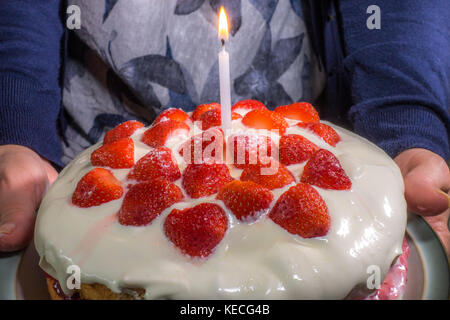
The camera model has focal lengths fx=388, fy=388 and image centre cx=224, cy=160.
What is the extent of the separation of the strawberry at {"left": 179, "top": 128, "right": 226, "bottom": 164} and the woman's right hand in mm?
430

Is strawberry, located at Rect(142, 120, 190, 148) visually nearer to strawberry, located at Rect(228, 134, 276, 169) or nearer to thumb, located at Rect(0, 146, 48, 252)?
strawberry, located at Rect(228, 134, 276, 169)

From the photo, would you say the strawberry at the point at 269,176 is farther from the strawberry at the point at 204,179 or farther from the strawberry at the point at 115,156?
the strawberry at the point at 115,156

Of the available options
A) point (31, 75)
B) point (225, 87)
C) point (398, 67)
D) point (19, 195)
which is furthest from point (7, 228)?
point (398, 67)

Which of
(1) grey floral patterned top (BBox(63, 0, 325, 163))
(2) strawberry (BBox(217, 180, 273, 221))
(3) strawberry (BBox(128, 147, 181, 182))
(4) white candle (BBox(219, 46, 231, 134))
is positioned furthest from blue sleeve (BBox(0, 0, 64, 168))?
(2) strawberry (BBox(217, 180, 273, 221))

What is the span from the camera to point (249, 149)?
2.80 ft

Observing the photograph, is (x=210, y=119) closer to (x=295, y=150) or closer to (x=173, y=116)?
(x=173, y=116)

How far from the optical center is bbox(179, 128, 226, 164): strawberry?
2.89 feet

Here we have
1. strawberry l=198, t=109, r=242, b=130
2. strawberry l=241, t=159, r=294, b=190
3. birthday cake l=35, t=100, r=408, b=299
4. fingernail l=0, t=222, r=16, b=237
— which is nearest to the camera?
birthday cake l=35, t=100, r=408, b=299

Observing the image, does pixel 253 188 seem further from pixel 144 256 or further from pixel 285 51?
pixel 285 51

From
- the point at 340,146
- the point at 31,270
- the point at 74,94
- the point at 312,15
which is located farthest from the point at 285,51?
the point at 31,270

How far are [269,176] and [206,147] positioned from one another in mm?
179

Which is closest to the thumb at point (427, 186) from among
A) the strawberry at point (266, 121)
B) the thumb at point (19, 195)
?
the strawberry at point (266, 121)

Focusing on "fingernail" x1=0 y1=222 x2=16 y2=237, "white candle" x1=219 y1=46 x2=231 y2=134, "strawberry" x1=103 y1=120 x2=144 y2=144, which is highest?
"white candle" x1=219 y1=46 x2=231 y2=134

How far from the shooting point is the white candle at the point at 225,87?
0.83 meters
